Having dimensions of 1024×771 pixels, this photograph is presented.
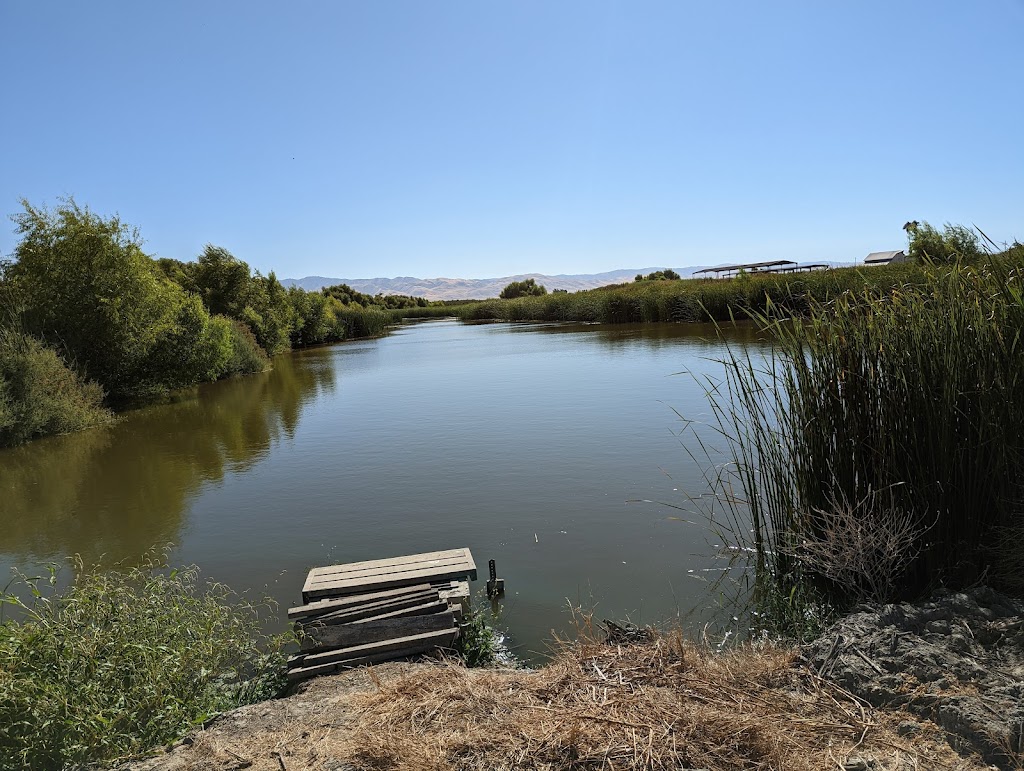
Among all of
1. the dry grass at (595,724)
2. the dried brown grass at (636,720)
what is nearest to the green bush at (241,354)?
the dry grass at (595,724)

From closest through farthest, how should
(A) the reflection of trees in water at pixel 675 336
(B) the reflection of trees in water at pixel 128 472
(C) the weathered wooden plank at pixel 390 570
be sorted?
(C) the weathered wooden plank at pixel 390 570 → (B) the reflection of trees in water at pixel 128 472 → (A) the reflection of trees in water at pixel 675 336

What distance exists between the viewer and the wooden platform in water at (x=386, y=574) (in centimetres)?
436

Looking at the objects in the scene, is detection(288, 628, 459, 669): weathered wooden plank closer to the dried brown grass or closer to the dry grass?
the dry grass

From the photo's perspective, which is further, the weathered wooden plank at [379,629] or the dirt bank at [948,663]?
the weathered wooden plank at [379,629]

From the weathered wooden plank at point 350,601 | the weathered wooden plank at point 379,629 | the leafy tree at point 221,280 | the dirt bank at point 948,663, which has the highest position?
the leafy tree at point 221,280

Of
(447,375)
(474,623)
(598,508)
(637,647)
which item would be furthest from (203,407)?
(637,647)

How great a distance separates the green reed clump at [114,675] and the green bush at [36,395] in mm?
10003

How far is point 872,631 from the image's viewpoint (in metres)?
3.03

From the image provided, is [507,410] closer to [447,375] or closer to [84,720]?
[447,375]

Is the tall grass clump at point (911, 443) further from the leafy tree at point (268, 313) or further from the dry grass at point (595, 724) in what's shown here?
the leafy tree at point (268, 313)

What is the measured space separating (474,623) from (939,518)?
281cm

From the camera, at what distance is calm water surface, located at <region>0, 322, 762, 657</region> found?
5234 mm

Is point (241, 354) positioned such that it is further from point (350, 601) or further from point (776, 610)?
point (776, 610)

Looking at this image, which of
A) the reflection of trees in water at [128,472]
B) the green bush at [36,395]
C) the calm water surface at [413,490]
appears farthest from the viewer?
the green bush at [36,395]
